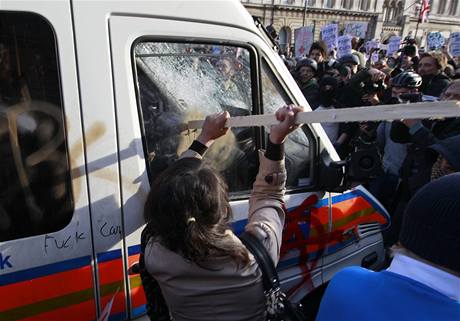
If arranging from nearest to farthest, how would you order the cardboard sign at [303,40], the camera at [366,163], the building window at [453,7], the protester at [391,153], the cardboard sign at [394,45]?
the camera at [366,163] → the protester at [391,153] → the cardboard sign at [303,40] → the cardboard sign at [394,45] → the building window at [453,7]

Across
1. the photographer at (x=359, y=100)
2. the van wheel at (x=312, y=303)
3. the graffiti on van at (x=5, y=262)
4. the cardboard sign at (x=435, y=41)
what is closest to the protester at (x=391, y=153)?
the photographer at (x=359, y=100)

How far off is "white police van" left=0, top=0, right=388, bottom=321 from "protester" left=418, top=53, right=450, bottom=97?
10.9 ft

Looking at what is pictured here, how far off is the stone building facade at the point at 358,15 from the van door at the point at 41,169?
43541 millimetres

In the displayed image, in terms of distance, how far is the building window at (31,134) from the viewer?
1.29 m

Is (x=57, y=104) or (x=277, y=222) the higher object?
(x=57, y=104)

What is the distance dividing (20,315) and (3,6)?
1.00m

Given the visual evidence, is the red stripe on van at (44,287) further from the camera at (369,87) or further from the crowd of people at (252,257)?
the camera at (369,87)

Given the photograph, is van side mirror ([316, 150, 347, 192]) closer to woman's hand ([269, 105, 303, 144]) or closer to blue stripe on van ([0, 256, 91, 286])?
woman's hand ([269, 105, 303, 144])

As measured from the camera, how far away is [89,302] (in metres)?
1.47

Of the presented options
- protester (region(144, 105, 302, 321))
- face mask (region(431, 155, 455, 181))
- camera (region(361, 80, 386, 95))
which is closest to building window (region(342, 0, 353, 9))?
camera (region(361, 80, 386, 95))

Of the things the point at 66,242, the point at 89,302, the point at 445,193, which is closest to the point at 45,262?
the point at 66,242

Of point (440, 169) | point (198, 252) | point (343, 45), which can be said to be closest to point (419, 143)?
point (440, 169)

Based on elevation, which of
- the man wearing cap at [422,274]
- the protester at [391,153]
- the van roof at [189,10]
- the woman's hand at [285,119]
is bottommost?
the protester at [391,153]

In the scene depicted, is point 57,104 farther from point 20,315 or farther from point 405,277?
→ point 405,277
